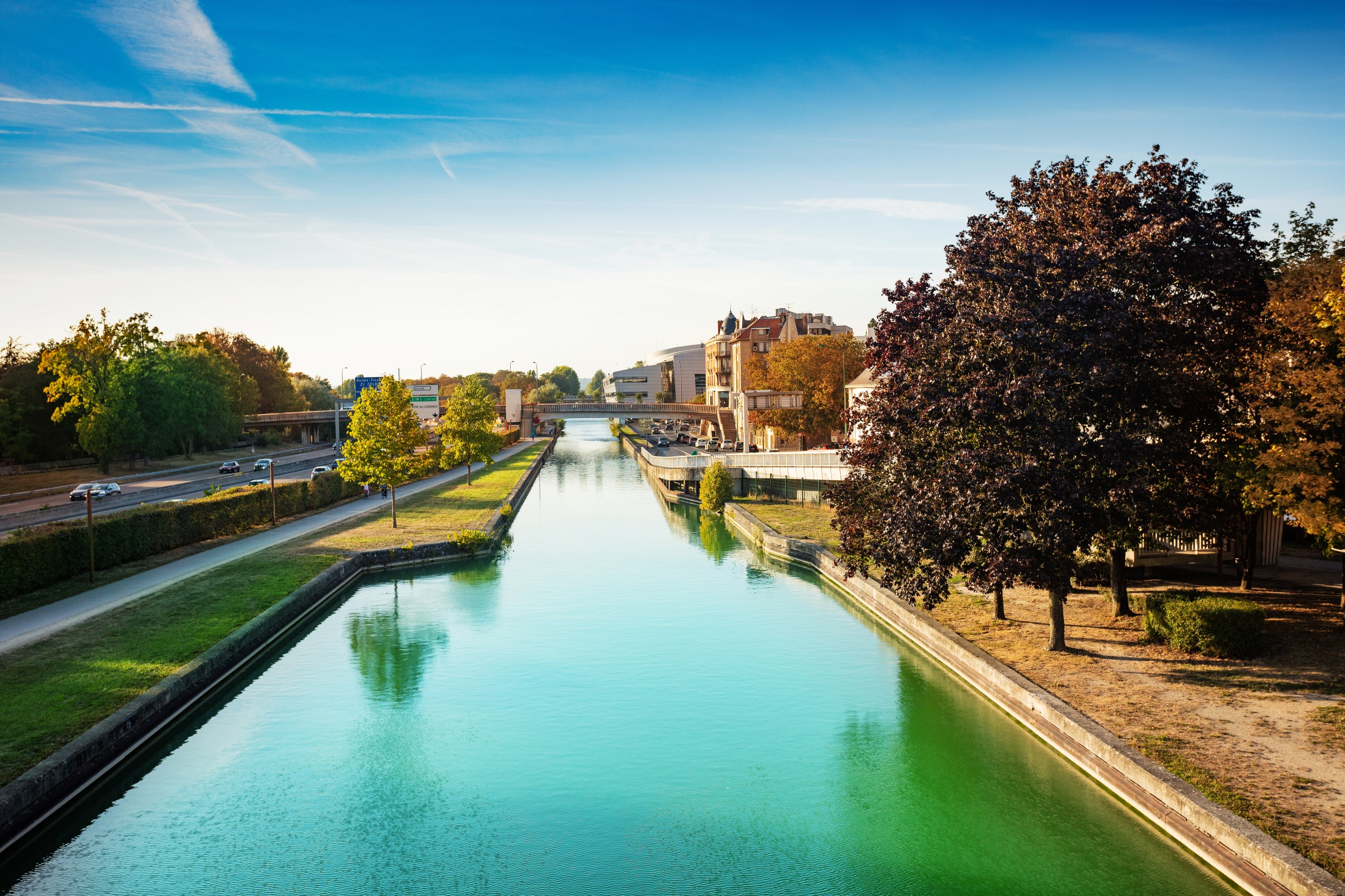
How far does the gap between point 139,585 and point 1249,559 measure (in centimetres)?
3613

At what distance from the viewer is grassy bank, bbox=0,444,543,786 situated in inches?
685

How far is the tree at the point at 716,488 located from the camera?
Result: 59.1 m

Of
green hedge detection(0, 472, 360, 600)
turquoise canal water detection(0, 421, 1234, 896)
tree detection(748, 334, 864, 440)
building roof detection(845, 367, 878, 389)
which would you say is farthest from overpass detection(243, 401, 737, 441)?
turquoise canal water detection(0, 421, 1234, 896)

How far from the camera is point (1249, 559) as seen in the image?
25547 millimetres

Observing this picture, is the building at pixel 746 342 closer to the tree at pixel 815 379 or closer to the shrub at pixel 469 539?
the tree at pixel 815 379

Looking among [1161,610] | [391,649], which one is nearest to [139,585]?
[391,649]

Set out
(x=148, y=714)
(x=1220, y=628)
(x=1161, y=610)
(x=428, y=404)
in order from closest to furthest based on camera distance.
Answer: (x=148, y=714) → (x=1220, y=628) → (x=1161, y=610) → (x=428, y=404)

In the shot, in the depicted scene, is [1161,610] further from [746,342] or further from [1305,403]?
[746,342]

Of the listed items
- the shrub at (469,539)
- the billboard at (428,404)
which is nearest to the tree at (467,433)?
the shrub at (469,539)

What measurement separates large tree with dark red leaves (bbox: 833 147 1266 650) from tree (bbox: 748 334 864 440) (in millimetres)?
49616

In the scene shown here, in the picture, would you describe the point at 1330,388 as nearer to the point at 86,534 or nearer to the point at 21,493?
the point at 86,534

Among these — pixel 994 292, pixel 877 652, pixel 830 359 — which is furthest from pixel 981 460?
pixel 830 359

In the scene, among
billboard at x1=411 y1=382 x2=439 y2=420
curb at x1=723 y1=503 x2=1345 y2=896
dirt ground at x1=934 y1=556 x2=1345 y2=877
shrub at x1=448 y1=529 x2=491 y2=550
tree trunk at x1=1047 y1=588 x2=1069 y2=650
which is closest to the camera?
curb at x1=723 y1=503 x2=1345 y2=896

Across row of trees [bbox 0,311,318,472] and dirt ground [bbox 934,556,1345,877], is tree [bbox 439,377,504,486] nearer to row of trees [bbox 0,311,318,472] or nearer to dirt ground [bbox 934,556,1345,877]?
row of trees [bbox 0,311,318,472]
